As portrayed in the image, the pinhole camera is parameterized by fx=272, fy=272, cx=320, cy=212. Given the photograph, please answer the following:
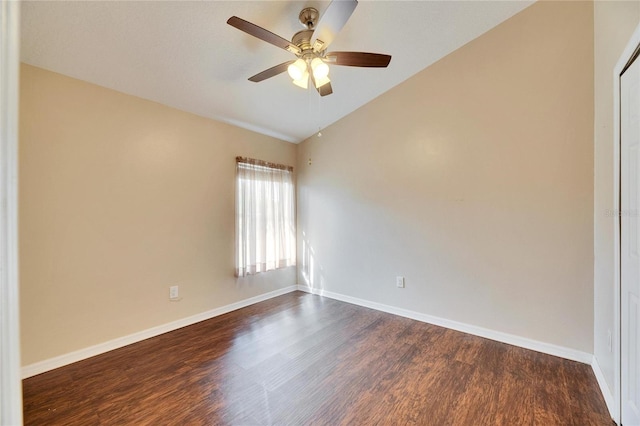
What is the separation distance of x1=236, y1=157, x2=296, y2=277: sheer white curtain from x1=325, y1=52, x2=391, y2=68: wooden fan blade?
193 centimetres

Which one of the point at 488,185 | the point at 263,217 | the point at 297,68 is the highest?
the point at 297,68

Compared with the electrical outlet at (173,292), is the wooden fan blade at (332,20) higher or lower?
higher

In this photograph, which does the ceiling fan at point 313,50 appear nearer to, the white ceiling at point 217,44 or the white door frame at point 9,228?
the white ceiling at point 217,44

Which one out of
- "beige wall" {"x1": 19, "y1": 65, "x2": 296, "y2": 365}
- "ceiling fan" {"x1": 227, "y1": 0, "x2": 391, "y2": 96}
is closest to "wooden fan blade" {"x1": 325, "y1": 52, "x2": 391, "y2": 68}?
"ceiling fan" {"x1": 227, "y1": 0, "x2": 391, "y2": 96}

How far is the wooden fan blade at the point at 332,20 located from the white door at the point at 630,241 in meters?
1.51

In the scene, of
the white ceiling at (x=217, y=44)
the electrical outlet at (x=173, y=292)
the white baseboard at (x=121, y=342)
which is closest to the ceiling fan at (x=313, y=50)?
the white ceiling at (x=217, y=44)

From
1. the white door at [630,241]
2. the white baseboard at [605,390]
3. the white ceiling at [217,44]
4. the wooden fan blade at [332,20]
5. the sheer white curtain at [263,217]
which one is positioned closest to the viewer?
the white door at [630,241]

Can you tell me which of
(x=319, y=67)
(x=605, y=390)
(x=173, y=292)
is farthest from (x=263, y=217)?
(x=605, y=390)

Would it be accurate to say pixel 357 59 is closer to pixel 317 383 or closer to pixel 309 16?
pixel 309 16

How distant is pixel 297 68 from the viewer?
1939 millimetres

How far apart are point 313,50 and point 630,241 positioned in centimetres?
221

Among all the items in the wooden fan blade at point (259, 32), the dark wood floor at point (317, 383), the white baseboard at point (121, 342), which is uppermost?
the wooden fan blade at point (259, 32)

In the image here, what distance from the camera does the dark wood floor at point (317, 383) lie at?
1.67 metres

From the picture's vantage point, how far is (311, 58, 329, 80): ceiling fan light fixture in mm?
1951
